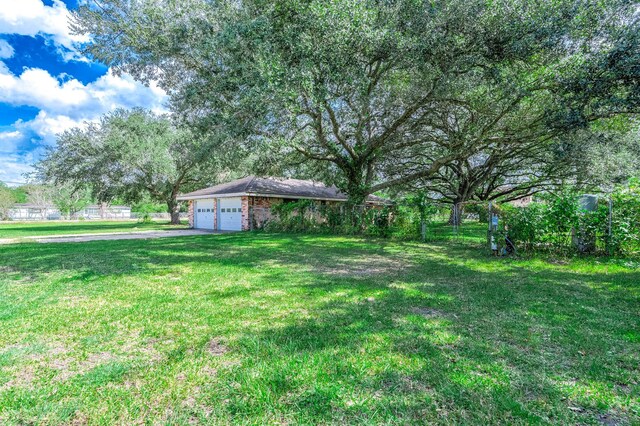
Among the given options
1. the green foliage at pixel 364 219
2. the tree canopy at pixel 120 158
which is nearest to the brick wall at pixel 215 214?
the tree canopy at pixel 120 158

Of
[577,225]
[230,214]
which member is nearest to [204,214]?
[230,214]

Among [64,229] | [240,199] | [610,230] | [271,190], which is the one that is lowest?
[64,229]

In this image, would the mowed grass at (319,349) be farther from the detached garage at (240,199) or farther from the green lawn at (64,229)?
the green lawn at (64,229)

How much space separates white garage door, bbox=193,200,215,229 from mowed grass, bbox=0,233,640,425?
1437cm

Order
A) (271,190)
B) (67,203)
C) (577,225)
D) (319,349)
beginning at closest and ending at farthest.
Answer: (319,349) → (577,225) → (271,190) → (67,203)

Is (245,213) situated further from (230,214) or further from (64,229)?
(64,229)

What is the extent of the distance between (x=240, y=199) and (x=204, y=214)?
448 cm

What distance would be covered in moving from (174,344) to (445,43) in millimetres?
8625

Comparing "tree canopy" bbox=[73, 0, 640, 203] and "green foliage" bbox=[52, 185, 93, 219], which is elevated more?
"tree canopy" bbox=[73, 0, 640, 203]

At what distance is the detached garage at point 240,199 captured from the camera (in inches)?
684

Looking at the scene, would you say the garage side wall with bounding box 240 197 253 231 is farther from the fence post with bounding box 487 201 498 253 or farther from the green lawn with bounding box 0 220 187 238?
the fence post with bounding box 487 201 498 253

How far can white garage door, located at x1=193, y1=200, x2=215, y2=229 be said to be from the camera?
790 inches

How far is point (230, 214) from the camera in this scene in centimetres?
1836

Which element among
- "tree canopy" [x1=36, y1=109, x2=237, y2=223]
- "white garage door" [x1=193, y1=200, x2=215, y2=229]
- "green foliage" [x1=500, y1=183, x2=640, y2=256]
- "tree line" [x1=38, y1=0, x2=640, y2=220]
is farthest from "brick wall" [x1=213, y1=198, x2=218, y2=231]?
"green foliage" [x1=500, y1=183, x2=640, y2=256]
